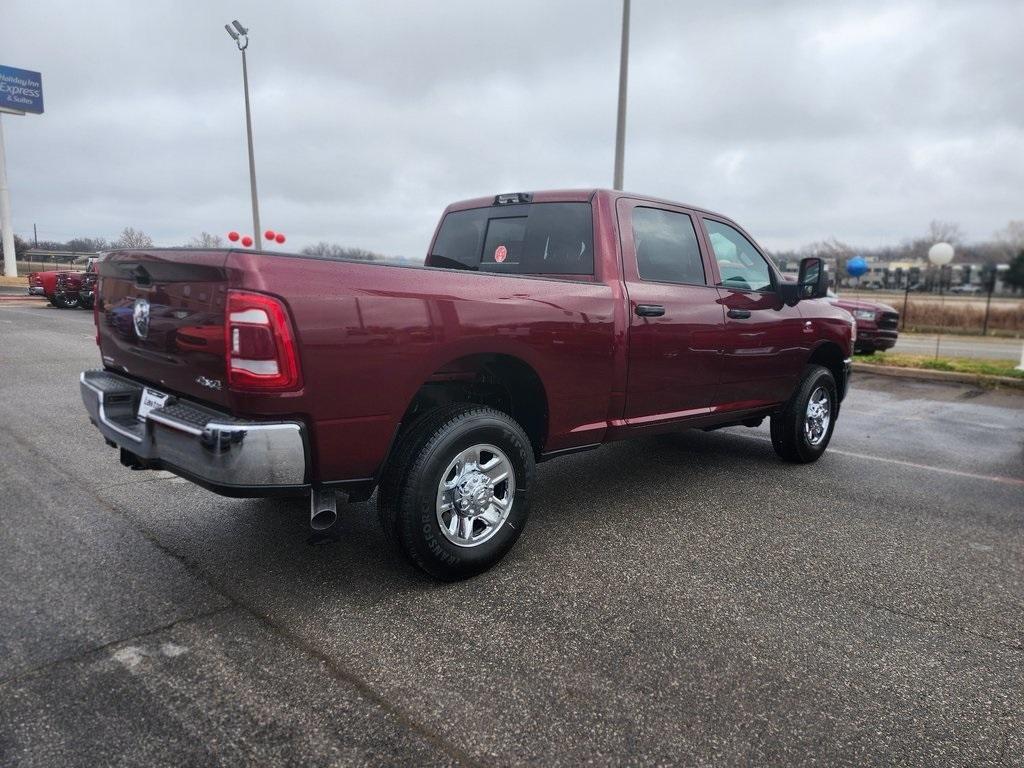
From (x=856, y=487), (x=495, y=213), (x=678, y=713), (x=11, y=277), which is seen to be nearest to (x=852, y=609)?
(x=678, y=713)

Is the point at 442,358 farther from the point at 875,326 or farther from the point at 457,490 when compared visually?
the point at 875,326

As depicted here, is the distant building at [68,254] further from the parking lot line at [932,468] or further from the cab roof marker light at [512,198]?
the parking lot line at [932,468]

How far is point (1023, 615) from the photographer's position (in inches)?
121

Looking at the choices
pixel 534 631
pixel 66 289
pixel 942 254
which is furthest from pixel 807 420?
pixel 66 289

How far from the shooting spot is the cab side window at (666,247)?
4.13 meters

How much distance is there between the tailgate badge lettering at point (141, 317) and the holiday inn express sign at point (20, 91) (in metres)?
42.8

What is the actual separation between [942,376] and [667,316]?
9.09m

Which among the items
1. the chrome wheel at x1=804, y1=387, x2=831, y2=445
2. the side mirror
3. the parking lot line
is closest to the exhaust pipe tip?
the side mirror

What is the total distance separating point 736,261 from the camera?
16.0 ft

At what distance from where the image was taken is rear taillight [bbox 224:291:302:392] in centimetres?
249

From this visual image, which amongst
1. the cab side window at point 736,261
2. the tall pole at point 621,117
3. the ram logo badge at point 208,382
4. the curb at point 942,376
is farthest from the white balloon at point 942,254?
the ram logo badge at point 208,382

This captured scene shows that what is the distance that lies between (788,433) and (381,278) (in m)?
3.86

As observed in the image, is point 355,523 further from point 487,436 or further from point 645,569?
point 645,569

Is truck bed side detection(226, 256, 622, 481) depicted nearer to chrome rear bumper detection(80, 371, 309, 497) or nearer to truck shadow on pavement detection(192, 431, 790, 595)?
chrome rear bumper detection(80, 371, 309, 497)
